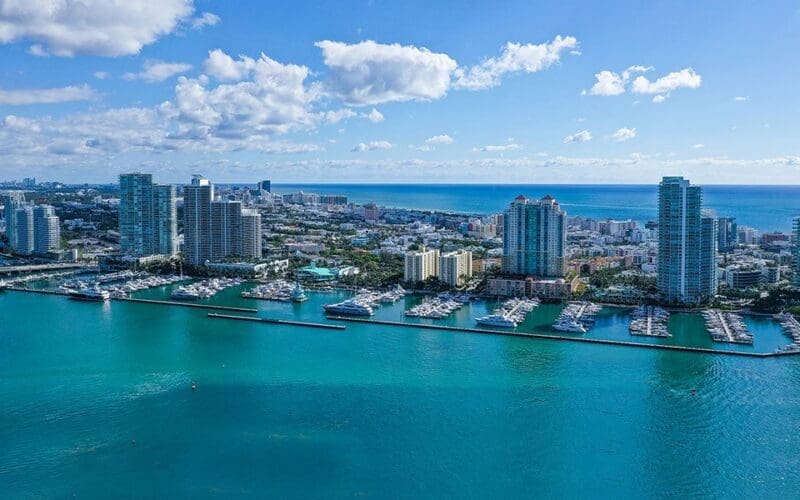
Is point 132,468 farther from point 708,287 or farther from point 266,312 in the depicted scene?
point 708,287

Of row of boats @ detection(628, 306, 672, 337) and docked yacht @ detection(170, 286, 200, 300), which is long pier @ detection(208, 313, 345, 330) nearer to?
docked yacht @ detection(170, 286, 200, 300)

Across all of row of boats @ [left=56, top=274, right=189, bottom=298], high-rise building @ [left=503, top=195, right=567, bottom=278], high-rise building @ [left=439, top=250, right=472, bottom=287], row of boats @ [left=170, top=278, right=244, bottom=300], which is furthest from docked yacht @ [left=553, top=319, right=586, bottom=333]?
row of boats @ [left=56, top=274, right=189, bottom=298]

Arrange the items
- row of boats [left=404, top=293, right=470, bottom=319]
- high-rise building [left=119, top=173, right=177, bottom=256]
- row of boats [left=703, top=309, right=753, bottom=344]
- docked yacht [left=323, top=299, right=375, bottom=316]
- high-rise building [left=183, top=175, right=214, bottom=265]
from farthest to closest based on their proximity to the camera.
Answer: high-rise building [left=119, top=173, right=177, bottom=256] → high-rise building [left=183, top=175, right=214, bottom=265] → docked yacht [left=323, top=299, right=375, bottom=316] → row of boats [left=404, top=293, right=470, bottom=319] → row of boats [left=703, top=309, right=753, bottom=344]

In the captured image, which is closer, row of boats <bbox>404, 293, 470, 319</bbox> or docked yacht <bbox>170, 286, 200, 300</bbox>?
row of boats <bbox>404, 293, 470, 319</bbox>

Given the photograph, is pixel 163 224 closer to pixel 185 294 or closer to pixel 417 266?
pixel 185 294

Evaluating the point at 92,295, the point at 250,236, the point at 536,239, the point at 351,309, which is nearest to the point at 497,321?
the point at 351,309
